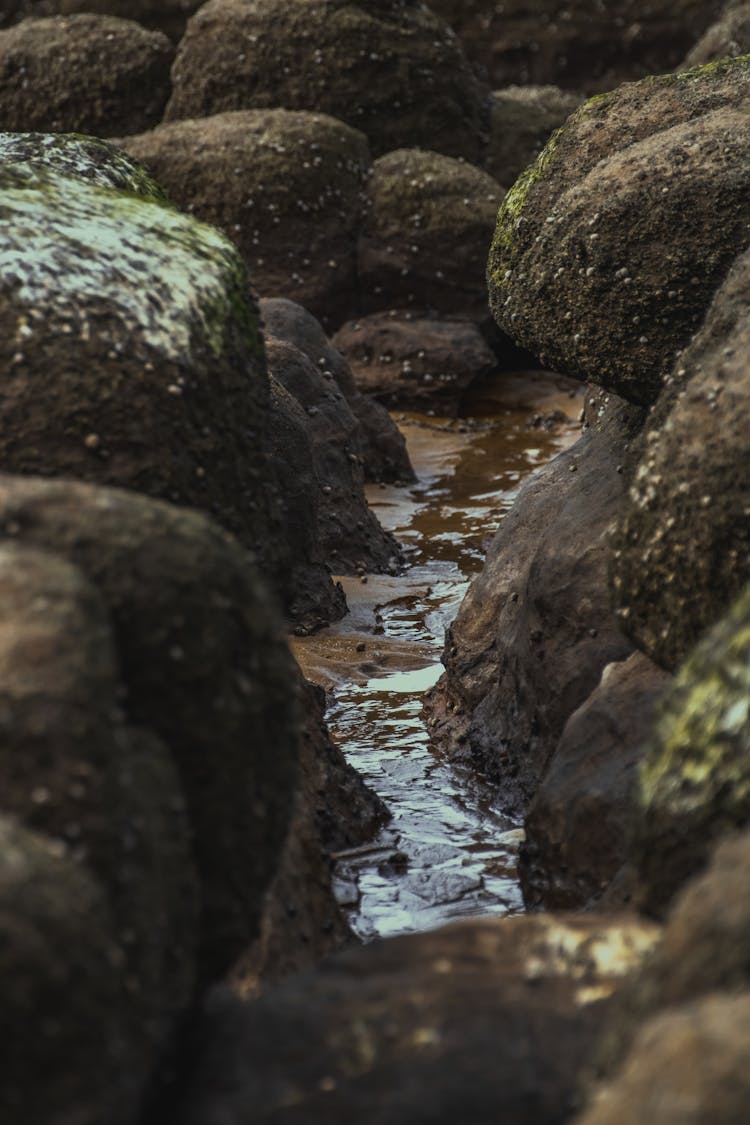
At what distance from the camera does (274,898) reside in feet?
10.9

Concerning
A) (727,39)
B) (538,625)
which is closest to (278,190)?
(727,39)

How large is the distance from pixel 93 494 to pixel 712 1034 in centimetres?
131

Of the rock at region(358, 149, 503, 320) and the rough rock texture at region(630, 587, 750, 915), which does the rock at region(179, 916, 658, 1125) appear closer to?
the rough rock texture at region(630, 587, 750, 915)

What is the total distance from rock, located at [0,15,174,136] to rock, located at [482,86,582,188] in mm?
2574

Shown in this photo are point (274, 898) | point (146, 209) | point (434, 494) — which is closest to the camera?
point (274, 898)

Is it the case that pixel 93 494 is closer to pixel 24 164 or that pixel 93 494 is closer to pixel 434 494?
pixel 24 164

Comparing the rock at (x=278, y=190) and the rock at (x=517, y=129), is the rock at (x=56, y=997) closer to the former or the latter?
the rock at (x=278, y=190)

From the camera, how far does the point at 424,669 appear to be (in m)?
5.96

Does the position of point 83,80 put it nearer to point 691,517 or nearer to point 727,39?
point 727,39

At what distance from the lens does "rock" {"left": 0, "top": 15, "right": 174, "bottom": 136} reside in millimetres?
11867

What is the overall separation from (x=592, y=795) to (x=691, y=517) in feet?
2.87

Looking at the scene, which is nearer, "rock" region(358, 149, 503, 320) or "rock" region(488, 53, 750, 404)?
"rock" region(488, 53, 750, 404)

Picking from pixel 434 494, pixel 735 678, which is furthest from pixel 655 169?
pixel 434 494

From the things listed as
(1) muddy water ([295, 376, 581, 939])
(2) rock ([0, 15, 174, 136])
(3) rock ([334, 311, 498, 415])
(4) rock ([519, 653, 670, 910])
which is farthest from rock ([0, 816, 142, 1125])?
(2) rock ([0, 15, 174, 136])
